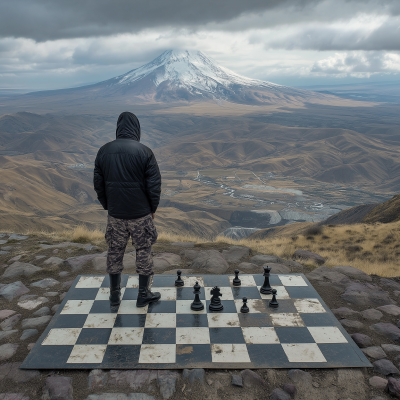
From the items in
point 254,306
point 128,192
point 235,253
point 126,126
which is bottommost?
point 235,253

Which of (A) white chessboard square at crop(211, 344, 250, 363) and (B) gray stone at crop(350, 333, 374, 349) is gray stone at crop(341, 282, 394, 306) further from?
(A) white chessboard square at crop(211, 344, 250, 363)

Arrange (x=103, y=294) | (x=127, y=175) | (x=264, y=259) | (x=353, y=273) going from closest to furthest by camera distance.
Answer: (x=127, y=175), (x=103, y=294), (x=353, y=273), (x=264, y=259)

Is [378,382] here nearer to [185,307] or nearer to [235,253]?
[185,307]

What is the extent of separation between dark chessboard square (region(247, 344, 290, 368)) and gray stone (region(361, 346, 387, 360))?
1.00 meters

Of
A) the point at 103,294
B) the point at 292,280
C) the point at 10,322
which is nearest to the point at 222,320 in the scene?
the point at 292,280

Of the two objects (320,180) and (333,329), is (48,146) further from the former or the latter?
(333,329)

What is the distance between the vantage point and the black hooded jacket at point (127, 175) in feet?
14.6

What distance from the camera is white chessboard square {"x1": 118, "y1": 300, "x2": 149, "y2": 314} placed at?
189 inches

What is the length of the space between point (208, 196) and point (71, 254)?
8962 centimetres

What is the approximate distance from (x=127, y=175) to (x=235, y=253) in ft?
13.2

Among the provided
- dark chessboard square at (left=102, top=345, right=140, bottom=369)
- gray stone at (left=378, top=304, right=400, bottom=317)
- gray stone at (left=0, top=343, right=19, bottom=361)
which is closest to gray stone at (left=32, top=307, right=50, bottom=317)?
gray stone at (left=0, top=343, right=19, bottom=361)

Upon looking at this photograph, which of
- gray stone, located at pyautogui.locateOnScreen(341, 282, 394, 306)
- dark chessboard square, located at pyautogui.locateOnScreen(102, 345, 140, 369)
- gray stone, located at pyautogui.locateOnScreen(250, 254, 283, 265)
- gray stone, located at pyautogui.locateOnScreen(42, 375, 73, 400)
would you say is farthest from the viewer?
gray stone, located at pyautogui.locateOnScreen(250, 254, 283, 265)

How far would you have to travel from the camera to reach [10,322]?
470cm

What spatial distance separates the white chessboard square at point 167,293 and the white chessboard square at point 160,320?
44 cm
